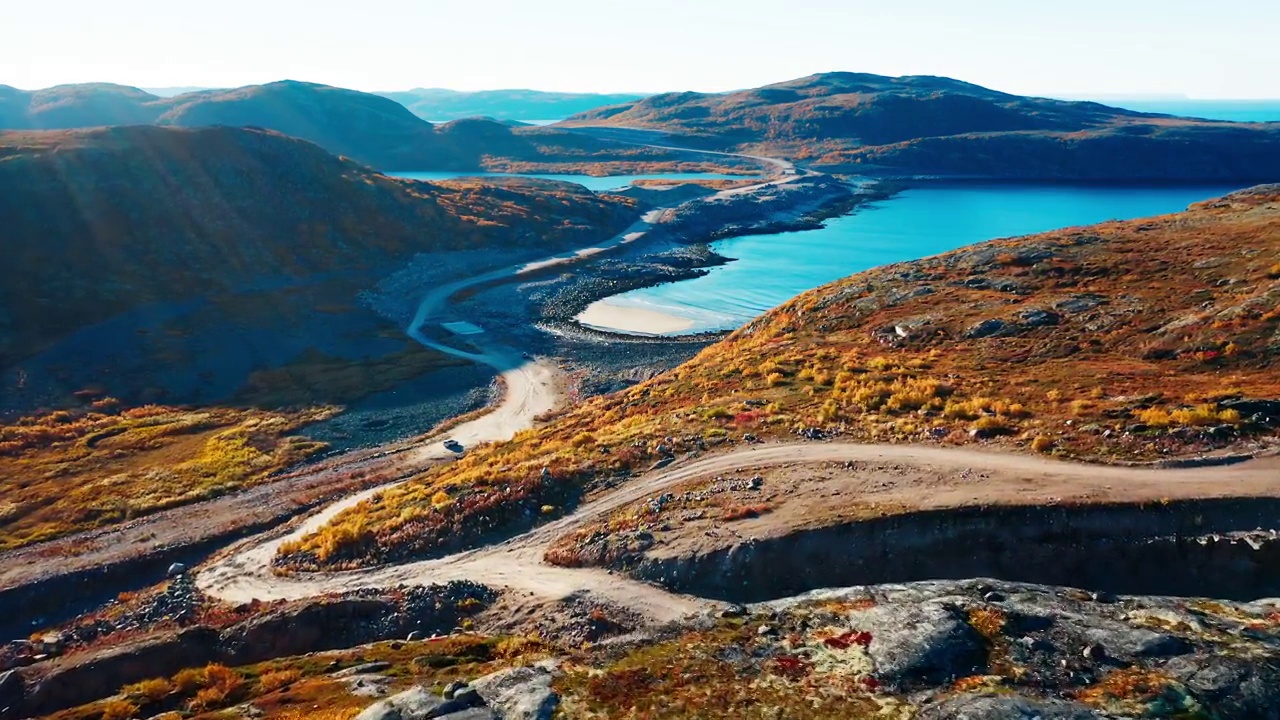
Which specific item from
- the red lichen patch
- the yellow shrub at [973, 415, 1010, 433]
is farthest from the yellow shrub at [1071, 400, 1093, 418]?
the red lichen patch

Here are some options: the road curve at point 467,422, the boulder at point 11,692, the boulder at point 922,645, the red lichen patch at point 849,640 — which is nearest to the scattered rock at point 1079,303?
the boulder at point 922,645

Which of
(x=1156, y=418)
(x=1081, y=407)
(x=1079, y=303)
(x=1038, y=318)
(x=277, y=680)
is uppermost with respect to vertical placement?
(x=1079, y=303)

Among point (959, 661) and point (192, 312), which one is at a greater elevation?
point (192, 312)

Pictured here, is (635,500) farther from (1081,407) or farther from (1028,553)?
(1081,407)

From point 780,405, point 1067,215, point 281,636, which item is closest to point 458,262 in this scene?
point 780,405

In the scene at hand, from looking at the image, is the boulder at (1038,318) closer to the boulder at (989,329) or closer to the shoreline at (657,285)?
the boulder at (989,329)

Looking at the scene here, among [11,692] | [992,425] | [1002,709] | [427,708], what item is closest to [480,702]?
[427,708]
